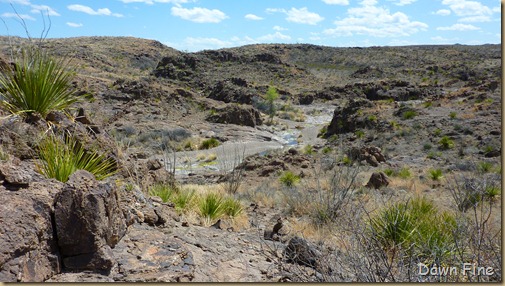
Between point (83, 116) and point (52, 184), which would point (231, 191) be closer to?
point (83, 116)

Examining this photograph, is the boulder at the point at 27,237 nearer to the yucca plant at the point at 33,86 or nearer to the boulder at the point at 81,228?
the boulder at the point at 81,228

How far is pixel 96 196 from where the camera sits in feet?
13.6

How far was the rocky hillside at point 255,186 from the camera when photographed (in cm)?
404

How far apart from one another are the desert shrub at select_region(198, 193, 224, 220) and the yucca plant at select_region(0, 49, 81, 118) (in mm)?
2926

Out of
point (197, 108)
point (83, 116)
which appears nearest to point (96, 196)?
point (83, 116)

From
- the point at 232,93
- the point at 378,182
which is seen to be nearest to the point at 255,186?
the point at 378,182

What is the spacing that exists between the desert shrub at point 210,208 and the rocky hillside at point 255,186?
93mm

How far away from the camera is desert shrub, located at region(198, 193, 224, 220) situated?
25.9 ft

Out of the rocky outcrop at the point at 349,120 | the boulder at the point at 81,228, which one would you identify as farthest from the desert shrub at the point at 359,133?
Result: the boulder at the point at 81,228

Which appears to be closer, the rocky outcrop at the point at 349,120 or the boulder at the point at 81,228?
the boulder at the point at 81,228

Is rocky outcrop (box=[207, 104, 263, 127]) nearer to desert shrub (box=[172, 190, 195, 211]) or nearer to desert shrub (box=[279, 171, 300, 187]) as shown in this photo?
desert shrub (box=[279, 171, 300, 187])

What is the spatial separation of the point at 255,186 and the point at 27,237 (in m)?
12.8

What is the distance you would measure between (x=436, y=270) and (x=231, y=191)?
32.6 feet

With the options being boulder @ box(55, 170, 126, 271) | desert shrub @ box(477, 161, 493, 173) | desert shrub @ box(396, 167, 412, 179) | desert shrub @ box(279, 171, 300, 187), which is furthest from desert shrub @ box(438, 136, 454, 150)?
boulder @ box(55, 170, 126, 271)
